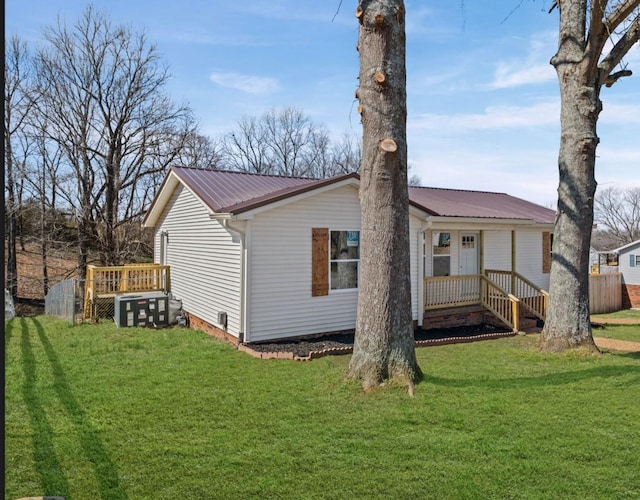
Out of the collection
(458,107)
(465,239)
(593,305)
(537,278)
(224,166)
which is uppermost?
(224,166)

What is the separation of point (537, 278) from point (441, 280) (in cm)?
554

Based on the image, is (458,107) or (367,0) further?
(458,107)

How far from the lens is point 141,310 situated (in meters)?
11.4

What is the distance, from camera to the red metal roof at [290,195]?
973 centimetres

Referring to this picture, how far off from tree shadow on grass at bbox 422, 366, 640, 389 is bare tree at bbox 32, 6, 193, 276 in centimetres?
1831

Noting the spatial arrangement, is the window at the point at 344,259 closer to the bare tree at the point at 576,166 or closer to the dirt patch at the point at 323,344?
the dirt patch at the point at 323,344

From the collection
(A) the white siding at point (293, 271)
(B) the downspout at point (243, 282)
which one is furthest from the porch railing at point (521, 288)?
(B) the downspout at point (243, 282)

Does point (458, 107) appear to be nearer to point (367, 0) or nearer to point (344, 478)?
point (367, 0)

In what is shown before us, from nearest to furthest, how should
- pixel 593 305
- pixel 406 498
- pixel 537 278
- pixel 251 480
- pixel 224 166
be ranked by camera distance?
pixel 406 498, pixel 251 480, pixel 537 278, pixel 593 305, pixel 224 166

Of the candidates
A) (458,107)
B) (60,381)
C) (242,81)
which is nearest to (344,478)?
(60,381)

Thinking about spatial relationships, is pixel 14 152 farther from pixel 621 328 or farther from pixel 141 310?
pixel 621 328

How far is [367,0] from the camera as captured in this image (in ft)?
18.3

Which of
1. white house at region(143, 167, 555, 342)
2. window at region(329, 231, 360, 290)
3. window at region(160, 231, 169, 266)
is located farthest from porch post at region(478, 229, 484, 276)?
window at region(160, 231, 169, 266)

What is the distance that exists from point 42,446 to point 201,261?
736 cm
